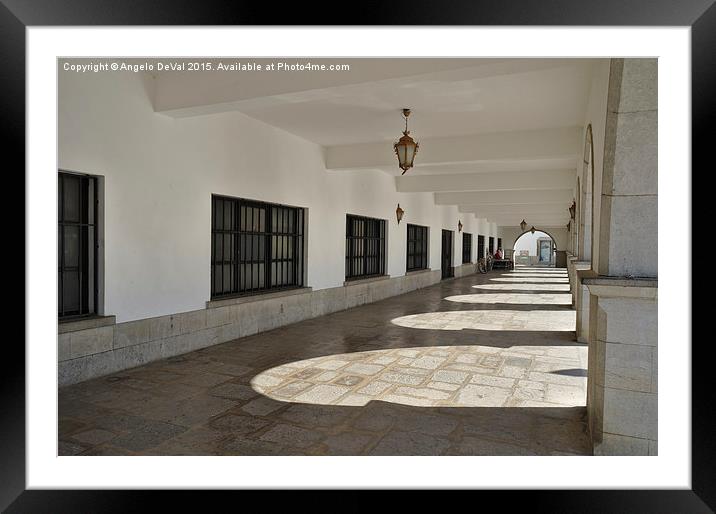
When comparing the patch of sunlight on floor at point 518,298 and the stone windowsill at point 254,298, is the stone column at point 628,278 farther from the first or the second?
the patch of sunlight on floor at point 518,298

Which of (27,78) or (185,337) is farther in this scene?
(185,337)

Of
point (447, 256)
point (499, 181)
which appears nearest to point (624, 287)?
point (499, 181)

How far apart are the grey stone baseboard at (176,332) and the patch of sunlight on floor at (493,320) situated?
5.51ft

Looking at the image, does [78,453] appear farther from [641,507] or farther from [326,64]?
[326,64]

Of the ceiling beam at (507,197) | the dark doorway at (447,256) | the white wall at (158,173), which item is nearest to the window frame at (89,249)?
the white wall at (158,173)

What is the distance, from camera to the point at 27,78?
183cm

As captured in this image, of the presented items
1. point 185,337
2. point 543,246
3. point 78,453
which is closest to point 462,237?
point 185,337

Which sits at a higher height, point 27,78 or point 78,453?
point 27,78

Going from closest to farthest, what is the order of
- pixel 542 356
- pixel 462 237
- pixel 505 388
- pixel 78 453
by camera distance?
pixel 78 453, pixel 505 388, pixel 542 356, pixel 462 237

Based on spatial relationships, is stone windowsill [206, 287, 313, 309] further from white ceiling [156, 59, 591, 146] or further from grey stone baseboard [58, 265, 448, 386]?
white ceiling [156, 59, 591, 146]

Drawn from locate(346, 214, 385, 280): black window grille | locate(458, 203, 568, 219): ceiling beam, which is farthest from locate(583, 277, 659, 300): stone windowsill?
locate(458, 203, 568, 219): ceiling beam

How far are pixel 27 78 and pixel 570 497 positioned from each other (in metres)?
2.54

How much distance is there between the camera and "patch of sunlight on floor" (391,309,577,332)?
7684mm
